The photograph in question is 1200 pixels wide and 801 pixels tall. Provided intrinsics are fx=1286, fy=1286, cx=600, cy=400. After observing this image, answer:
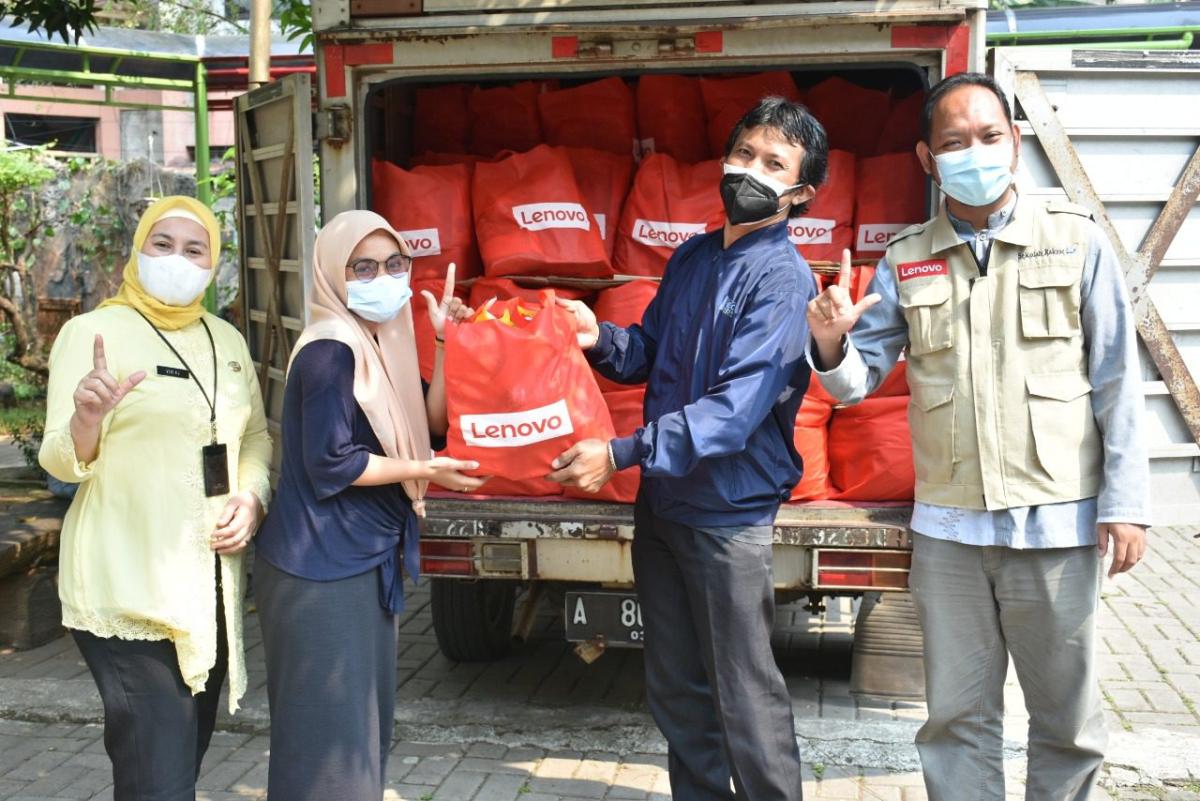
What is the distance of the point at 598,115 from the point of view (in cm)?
514

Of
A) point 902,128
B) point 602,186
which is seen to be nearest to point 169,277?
point 602,186

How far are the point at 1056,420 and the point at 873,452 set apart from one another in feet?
3.80

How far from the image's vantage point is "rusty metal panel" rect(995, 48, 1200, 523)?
422 centimetres

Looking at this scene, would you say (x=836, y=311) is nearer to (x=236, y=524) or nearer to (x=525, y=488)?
(x=236, y=524)

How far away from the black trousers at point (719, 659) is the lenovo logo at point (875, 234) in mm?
1739

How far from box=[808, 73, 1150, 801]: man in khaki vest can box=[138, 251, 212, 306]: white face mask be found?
142 centimetres

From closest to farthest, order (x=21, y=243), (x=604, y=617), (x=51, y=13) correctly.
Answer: (x=604, y=617) < (x=51, y=13) < (x=21, y=243)

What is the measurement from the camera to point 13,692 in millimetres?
4793

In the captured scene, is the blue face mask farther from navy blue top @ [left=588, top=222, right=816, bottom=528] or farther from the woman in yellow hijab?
the woman in yellow hijab

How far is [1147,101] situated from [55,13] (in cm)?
405

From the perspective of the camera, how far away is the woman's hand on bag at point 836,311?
2.82 meters

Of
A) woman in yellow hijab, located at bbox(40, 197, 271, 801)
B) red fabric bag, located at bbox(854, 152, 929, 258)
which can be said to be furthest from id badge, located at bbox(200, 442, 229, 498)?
red fabric bag, located at bbox(854, 152, 929, 258)

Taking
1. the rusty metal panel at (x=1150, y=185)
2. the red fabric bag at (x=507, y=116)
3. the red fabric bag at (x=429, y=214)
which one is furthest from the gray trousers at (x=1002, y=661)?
the red fabric bag at (x=507, y=116)

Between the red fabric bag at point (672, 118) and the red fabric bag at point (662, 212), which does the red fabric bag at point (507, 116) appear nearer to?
the red fabric bag at point (672, 118)
